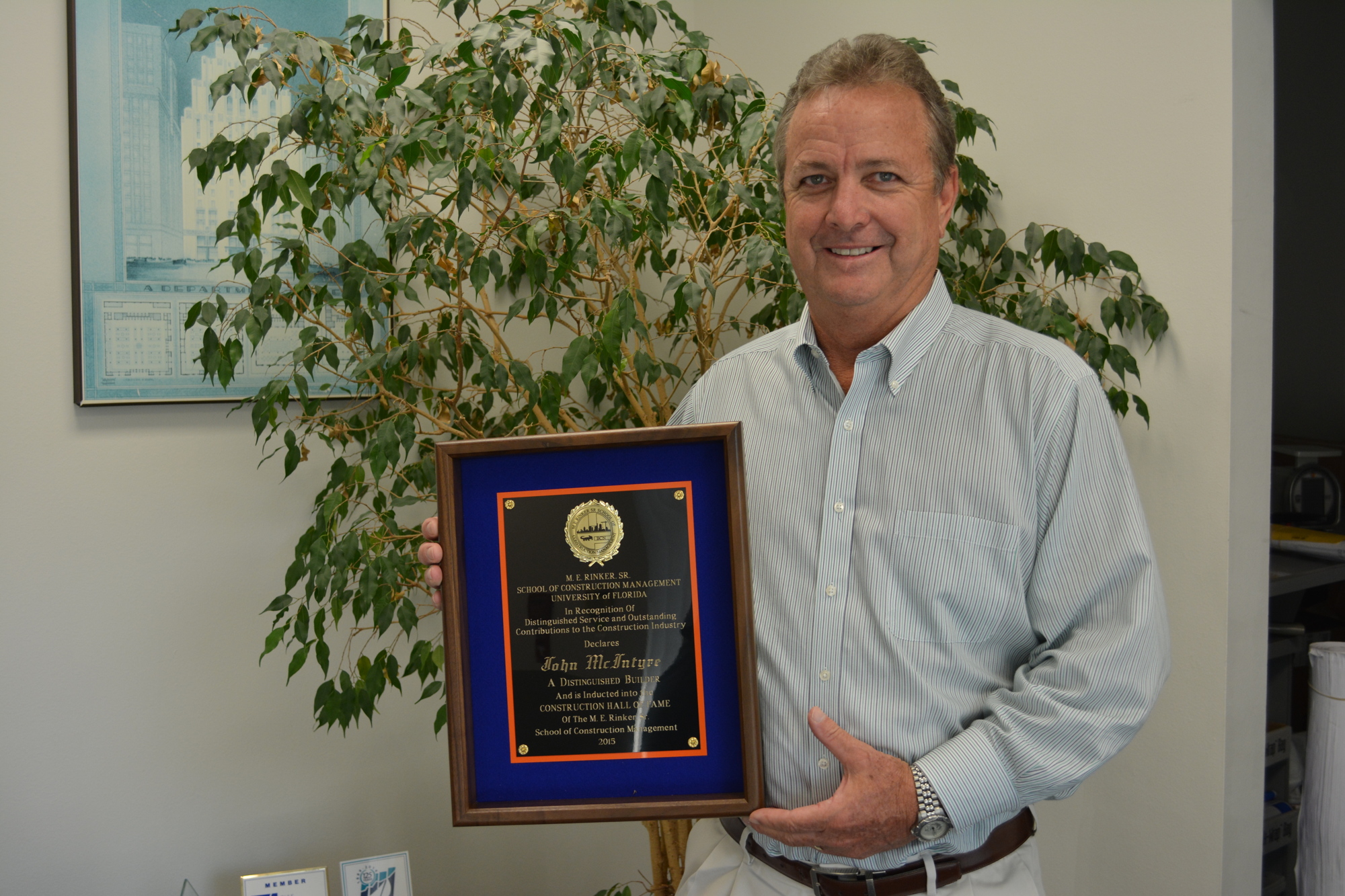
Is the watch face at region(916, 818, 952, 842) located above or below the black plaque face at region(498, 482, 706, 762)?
below

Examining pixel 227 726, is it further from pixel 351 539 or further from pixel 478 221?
pixel 478 221

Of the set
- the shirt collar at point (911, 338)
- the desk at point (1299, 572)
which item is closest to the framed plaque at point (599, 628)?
the shirt collar at point (911, 338)

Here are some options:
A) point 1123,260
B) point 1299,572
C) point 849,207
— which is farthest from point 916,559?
point 1299,572

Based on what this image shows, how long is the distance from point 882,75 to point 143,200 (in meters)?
1.62

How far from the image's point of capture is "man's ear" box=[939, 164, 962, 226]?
1323 millimetres

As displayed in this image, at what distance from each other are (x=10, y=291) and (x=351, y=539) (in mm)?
908

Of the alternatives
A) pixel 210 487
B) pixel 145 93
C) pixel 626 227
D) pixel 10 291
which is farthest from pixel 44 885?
pixel 626 227

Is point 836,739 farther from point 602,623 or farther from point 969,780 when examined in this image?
point 602,623

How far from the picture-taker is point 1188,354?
5.83 ft

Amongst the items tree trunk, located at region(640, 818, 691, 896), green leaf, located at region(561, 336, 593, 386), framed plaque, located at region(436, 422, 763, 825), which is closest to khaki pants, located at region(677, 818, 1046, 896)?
framed plaque, located at region(436, 422, 763, 825)

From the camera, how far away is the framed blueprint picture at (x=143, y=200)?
1972mm

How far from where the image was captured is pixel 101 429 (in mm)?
2043

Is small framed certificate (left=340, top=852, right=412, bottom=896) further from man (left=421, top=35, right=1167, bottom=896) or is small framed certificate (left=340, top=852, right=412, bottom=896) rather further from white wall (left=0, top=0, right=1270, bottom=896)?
man (left=421, top=35, right=1167, bottom=896)

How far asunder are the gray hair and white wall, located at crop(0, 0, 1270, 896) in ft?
2.43
